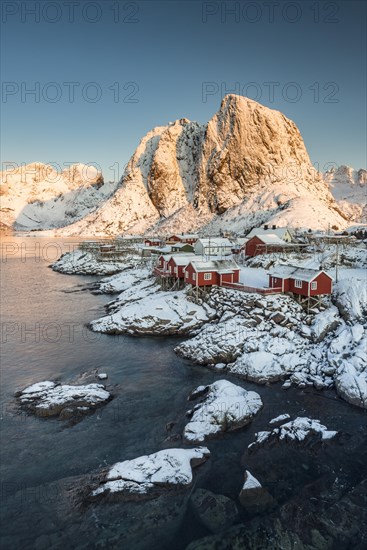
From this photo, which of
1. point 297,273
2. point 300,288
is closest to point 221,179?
point 297,273

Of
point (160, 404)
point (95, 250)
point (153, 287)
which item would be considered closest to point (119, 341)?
point (160, 404)

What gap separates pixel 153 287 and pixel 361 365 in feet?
98.9

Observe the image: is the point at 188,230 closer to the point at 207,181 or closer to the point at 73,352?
the point at 207,181

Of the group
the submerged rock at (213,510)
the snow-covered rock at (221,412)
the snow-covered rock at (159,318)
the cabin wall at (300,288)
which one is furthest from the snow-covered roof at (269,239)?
the submerged rock at (213,510)

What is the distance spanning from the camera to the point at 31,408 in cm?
2153

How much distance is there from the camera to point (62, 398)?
22078 mm

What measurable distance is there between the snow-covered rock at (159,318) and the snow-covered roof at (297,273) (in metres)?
8.41

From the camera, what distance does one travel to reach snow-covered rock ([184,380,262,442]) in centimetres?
1931

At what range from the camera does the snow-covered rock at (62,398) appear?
21.2 metres

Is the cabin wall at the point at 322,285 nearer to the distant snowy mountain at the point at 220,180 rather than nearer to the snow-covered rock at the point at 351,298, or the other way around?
the snow-covered rock at the point at 351,298

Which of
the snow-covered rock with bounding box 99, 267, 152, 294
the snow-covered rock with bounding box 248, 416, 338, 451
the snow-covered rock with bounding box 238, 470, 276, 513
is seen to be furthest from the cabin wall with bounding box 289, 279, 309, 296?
the snow-covered rock with bounding box 99, 267, 152, 294

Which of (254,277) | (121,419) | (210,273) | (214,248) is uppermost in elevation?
(214,248)

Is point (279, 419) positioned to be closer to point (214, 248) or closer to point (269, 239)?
point (269, 239)

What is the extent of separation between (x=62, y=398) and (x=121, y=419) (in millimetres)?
4280
